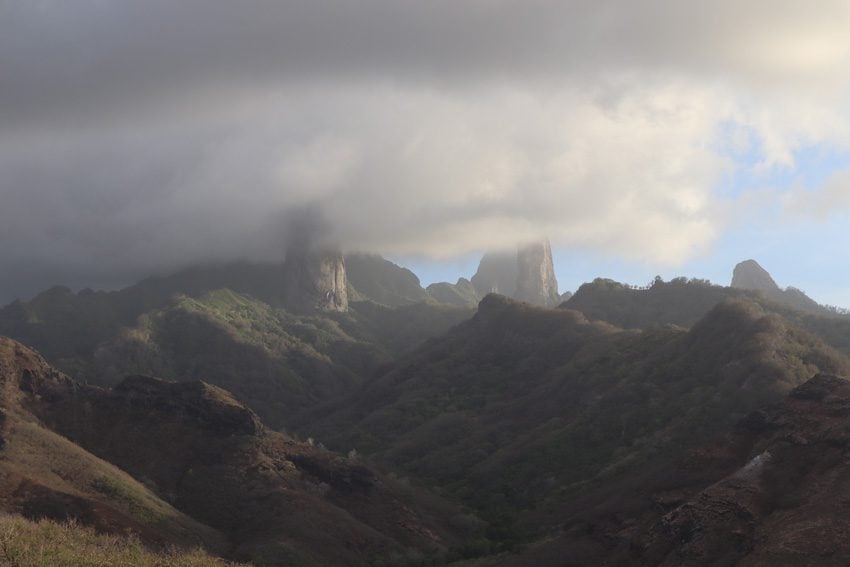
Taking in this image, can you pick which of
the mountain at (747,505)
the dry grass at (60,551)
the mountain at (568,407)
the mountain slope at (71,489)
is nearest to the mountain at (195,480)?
the mountain slope at (71,489)

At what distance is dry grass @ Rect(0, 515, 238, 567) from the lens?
3653 cm

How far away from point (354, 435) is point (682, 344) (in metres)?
64.0

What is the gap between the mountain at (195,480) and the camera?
69.2 m

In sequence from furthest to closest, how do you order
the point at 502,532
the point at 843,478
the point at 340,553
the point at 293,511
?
the point at 502,532 → the point at 293,511 → the point at 340,553 → the point at 843,478

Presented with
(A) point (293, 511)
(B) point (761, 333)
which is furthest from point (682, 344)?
(A) point (293, 511)

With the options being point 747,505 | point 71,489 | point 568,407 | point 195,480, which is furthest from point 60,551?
point 568,407

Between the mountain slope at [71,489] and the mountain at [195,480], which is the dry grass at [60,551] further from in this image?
the mountain at [195,480]

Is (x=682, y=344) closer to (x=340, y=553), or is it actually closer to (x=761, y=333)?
(x=761, y=333)

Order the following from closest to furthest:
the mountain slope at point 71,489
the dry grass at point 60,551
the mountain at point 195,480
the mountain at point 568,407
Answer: the dry grass at point 60,551, the mountain slope at point 71,489, the mountain at point 195,480, the mountain at point 568,407

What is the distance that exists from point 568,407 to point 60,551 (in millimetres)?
98835

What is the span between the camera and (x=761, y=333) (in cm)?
11125

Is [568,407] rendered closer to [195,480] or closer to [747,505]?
[195,480]

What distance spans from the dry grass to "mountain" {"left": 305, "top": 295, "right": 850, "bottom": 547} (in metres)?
45.3

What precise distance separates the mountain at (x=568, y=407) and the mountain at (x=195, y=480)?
41.1ft
